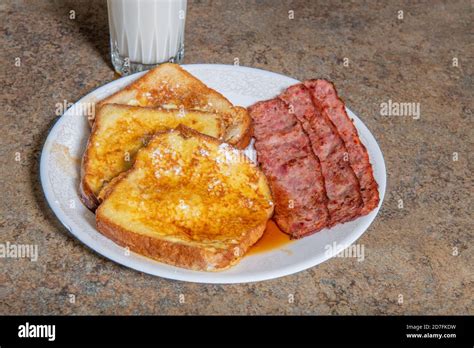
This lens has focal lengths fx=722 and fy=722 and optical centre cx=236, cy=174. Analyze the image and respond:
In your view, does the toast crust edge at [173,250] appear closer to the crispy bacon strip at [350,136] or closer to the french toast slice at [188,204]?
the french toast slice at [188,204]

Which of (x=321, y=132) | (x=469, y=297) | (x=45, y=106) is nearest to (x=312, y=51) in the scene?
(x=321, y=132)

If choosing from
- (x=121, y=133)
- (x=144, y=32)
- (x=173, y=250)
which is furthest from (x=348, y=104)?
(x=173, y=250)

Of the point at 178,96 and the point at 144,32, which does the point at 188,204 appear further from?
the point at 144,32

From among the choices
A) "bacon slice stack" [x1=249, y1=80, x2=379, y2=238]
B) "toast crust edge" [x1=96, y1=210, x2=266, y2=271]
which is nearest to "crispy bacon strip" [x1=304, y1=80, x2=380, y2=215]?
"bacon slice stack" [x1=249, y1=80, x2=379, y2=238]

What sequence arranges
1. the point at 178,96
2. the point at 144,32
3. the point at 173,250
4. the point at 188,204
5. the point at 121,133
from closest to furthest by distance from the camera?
the point at 173,250 < the point at 188,204 < the point at 121,133 < the point at 178,96 < the point at 144,32

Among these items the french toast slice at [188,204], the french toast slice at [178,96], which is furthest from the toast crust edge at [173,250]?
the french toast slice at [178,96]
